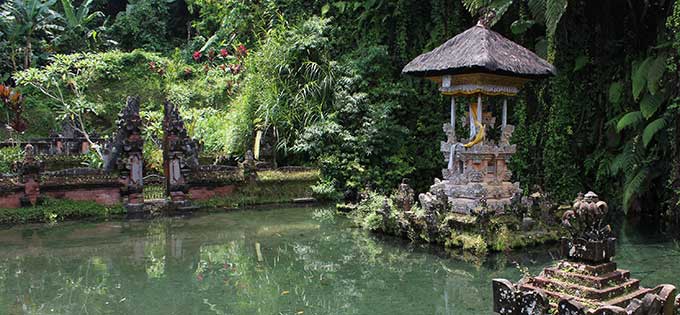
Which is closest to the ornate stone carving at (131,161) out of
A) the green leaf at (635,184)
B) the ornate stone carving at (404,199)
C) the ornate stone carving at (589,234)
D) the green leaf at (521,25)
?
the ornate stone carving at (404,199)

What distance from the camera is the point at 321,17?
50.7 ft

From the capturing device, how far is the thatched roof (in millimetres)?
8258

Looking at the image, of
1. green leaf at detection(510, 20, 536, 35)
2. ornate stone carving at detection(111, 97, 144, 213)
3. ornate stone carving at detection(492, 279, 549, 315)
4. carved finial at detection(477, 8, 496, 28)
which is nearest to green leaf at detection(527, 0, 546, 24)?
green leaf at detection(510, 20, 536, 35)

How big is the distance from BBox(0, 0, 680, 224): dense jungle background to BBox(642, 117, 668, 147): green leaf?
0.07 feet

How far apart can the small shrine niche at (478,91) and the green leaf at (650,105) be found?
1747 millimetres

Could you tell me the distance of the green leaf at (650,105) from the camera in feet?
30.8

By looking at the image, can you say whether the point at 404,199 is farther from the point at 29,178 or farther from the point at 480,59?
the point at 29,178

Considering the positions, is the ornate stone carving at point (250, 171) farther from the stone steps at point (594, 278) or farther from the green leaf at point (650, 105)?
the stone steps at point (594, 278)

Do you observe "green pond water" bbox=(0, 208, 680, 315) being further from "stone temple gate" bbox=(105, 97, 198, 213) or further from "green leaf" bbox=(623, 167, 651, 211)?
"stone temple gate" bbox=(105, 97, 198, 213)

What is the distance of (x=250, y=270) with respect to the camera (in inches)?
282

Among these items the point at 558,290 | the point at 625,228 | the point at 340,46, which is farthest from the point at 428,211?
the point at 340,46

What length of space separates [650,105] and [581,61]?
2043mm

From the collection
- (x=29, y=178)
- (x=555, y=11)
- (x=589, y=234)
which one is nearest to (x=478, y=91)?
(x=555, y=11)

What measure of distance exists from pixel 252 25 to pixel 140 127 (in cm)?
684
